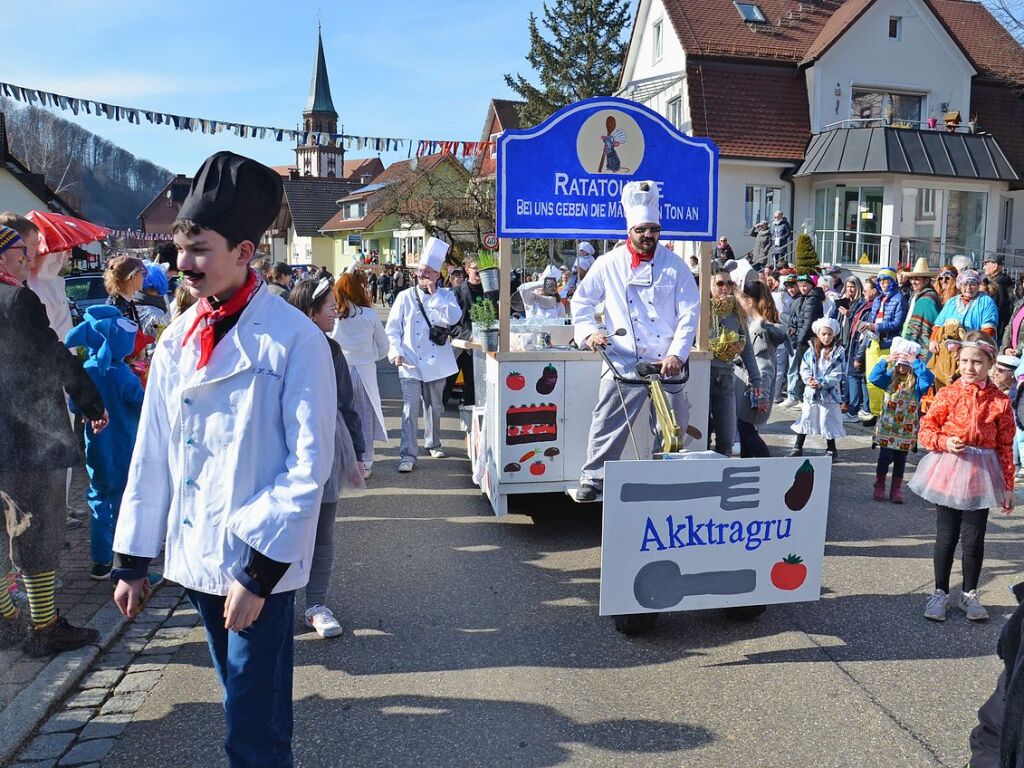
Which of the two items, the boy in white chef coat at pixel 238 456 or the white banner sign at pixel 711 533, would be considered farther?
the white banner sign at pixel 711 533

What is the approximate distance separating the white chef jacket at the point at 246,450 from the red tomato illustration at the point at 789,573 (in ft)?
9.15

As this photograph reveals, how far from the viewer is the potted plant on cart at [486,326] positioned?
6.61 meters

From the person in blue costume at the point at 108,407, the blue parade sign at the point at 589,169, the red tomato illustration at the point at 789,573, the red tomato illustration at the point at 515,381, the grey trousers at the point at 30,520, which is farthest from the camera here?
the red tomato illustration at the point at 515,381

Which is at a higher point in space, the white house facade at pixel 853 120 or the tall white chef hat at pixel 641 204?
the white house facade at pixel 853 120

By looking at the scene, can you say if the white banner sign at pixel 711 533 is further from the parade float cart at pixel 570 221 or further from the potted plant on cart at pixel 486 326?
the potted plant on cart at pixel 486 326

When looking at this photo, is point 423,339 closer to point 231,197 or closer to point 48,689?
point 48,689

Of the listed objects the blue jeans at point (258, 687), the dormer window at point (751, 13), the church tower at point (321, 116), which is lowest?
the blue jeans at point (258, 687)

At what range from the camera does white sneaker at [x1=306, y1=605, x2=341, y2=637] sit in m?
4.55

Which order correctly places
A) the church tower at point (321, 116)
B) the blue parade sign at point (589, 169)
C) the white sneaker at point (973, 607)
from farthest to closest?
the church tower at point (321, 116)
the blue parade sign at point (589, 169)
the white sneaker at point (973, 607)

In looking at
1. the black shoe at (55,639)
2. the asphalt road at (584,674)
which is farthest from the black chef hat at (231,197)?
the black shoe at (55,639)

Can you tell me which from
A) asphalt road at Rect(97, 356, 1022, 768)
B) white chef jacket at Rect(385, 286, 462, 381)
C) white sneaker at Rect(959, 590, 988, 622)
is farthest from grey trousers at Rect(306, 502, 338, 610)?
white chef jacket at Rect(385, 286, 462, 381)

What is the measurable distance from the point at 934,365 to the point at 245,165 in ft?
29.5

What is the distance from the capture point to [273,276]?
9.95 meters

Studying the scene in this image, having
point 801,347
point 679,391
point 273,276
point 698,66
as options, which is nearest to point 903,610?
point 679,391
